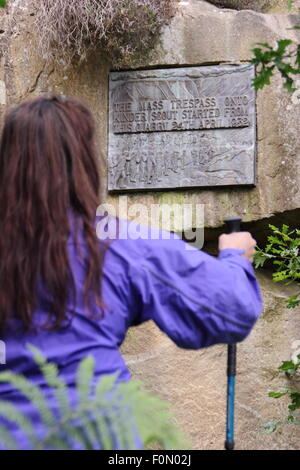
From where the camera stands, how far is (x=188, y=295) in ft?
4.32

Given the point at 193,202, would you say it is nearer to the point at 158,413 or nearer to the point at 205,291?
the point at 205,291

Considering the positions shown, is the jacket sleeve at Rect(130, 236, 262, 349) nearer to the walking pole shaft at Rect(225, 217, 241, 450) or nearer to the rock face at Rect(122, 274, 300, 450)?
the walking pole shaft at Rect(225, 217, 241, 450)

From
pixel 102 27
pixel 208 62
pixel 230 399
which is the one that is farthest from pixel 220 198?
pixel 230 399

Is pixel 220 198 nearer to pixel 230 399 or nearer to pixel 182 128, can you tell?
pixel 182 128

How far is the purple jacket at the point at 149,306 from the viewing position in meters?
1.26

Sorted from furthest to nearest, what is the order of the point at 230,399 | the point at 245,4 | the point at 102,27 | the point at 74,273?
the point at 245,4, the point at 102,27, the point at 230,399, the point at 74,273

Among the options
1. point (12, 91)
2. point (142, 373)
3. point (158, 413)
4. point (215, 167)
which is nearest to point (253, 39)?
point (215, 167)

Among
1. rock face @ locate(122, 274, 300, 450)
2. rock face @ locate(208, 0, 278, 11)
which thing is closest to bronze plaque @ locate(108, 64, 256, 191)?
rock face @ locate(208, 0, 278, 11)

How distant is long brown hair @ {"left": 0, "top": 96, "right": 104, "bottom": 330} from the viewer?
1.27 m

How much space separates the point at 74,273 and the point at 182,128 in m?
2.21

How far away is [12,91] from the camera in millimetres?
3488

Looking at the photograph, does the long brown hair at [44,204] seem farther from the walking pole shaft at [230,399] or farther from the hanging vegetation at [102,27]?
the hanging vegetation at [102,27]

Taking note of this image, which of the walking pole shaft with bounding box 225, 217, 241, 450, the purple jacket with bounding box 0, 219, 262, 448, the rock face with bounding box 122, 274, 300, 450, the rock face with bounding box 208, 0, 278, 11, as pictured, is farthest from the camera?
the rock face with bounding box 208, 0, 278, 11

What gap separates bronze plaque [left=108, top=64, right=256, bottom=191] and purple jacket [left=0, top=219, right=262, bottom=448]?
1.98 metres
